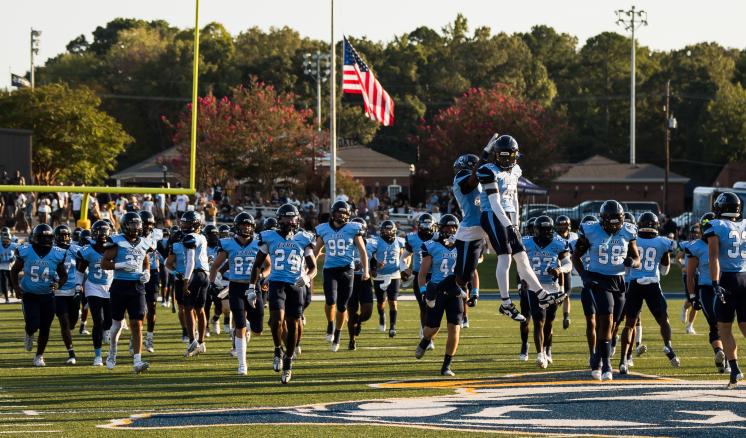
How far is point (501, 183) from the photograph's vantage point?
1192cm

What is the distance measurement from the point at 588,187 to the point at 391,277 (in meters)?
54.0

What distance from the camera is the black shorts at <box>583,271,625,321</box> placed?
14305mm

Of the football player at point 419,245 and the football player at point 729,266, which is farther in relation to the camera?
the football player at point 419,245

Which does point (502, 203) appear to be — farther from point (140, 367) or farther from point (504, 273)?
point (140, 367)

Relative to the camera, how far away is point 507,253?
1202cm

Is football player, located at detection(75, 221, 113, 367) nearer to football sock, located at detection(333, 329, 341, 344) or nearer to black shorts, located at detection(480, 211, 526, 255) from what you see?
football sock, located at detection(333, 329, 341, 344)

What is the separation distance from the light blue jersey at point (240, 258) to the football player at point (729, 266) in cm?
573

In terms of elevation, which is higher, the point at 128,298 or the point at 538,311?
the point at 128,298

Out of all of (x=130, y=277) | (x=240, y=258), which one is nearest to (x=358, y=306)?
(x=240, y=258)

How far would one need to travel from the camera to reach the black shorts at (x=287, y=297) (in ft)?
46.2

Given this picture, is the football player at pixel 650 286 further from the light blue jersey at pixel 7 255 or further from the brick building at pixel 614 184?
the brick building at pixel 614 184

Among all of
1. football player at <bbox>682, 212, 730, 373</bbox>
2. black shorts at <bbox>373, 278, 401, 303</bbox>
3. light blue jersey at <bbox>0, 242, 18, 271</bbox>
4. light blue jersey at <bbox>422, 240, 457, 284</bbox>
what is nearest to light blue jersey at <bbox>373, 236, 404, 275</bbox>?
black shorts at <bbox>373, 278, 401, 303</bbox>

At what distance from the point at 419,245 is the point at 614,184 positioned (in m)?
54.9

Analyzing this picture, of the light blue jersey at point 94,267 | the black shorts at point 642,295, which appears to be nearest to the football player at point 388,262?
the light blue jersey at point 94,267
